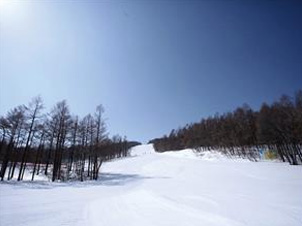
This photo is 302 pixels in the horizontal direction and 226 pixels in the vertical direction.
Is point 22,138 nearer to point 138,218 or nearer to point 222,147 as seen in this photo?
point 138,218

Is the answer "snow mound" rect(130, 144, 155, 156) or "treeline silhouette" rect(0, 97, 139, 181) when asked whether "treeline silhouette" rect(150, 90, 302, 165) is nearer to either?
"treeline silhouette" rect(0, 97, 139, 181)

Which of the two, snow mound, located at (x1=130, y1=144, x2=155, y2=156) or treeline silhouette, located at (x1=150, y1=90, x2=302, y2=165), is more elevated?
snow mound, located at (x1=130, y1=144, x2=155, y2=156)

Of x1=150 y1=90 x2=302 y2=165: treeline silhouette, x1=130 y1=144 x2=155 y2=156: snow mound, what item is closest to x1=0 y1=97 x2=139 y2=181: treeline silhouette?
x1=150 y1=90 x2=302 y2=165: treeline silhouette

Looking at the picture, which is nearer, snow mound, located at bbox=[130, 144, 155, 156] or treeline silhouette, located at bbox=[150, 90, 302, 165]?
treeline silhouette, located at bbox=[150, 90, 302, 165]

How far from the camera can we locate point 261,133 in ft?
126

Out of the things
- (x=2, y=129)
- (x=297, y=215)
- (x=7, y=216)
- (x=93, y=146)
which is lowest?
(x=297, y=215)

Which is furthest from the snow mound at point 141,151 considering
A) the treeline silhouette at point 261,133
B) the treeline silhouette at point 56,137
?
the treeline silhouette at point 56,137

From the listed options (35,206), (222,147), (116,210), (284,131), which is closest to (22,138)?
(35,206)

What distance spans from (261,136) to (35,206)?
133ft

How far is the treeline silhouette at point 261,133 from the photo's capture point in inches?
1231

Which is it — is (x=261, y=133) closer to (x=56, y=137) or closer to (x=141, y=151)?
(x=56, y=137)

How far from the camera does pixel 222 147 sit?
182 ft

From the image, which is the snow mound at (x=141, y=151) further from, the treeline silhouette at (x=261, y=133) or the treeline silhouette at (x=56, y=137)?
the treeline silhouette at (x=56, y=137)

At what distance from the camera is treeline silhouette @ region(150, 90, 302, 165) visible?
31.3 m
